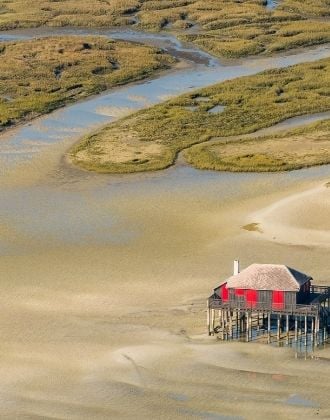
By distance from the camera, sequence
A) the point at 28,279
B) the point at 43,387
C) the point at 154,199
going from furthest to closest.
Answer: the point at 154,199 < the point at 28,279 < the point at 43,387

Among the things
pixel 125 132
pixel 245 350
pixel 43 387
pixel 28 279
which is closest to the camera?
pixel 43 387

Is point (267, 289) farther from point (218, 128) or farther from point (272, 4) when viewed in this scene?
point (272, 4)

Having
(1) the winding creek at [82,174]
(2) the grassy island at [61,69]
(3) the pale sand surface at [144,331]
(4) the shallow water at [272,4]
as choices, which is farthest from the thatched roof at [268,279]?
(4) the shallow water at [272,4]

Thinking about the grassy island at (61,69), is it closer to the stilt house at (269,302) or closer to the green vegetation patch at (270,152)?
the green vegetation patch at (270,152)

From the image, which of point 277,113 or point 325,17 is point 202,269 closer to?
point 277,113

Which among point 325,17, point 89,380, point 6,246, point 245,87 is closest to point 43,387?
point 89,380

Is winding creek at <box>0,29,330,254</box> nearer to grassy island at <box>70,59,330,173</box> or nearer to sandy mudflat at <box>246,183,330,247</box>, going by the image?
grassy island at <box>70,59,330,173</box>

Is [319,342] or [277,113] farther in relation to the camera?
[277,113]
